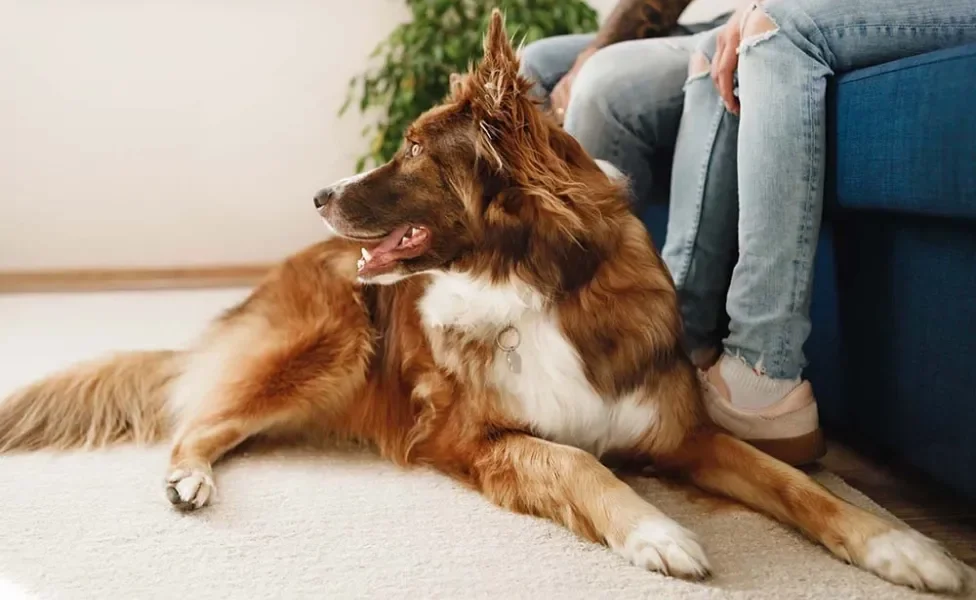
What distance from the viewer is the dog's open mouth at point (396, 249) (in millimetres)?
1429

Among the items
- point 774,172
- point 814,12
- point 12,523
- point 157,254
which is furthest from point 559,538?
point 157,254

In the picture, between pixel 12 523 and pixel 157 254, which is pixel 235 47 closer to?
pixel 157 254

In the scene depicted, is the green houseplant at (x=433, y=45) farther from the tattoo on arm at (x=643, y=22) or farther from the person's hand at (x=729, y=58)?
the person's hand at (x=729, y=58)

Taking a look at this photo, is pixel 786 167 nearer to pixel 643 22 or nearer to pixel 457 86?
pixel 457 86

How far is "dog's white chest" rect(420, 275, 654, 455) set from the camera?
1396mm

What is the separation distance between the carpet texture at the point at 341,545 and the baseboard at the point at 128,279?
8.44 ft

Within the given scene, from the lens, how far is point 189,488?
4.38 feet

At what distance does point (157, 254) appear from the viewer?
13.2ft

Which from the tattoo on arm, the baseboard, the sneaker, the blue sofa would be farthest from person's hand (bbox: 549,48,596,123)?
the baseboard

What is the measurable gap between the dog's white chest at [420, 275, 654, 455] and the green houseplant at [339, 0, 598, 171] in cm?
252

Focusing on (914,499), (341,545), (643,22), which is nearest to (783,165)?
(914,499)

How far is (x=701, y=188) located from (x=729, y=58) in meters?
0.26

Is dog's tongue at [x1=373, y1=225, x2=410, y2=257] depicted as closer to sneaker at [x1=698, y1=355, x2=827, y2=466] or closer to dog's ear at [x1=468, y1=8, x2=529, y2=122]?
dog's ear at [x1=468, y1=8, x2=529, y2=122]

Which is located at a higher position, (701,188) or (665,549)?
(701,188)
